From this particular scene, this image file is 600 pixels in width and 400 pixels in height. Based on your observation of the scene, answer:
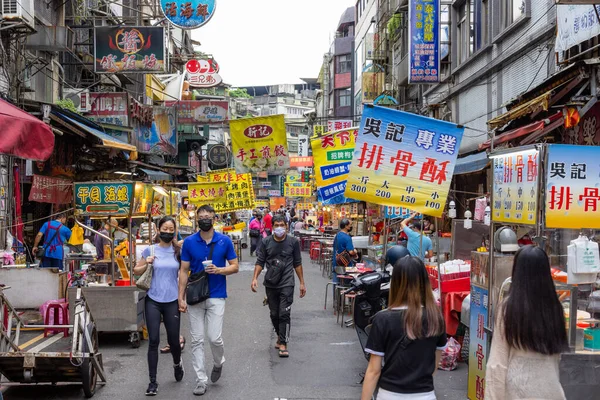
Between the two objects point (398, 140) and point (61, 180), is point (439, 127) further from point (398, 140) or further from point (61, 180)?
point (61, 180)

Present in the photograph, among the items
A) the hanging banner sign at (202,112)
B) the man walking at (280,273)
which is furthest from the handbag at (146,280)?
the hanging banner sign at (202,112)

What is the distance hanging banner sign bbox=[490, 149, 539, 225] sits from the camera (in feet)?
19.5

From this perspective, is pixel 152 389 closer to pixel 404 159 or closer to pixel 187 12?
pixel 404 159

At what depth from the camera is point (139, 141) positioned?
25562mm

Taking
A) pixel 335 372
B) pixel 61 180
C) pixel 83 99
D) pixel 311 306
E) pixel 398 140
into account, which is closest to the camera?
pixel 398 140

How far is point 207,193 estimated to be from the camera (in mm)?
22844

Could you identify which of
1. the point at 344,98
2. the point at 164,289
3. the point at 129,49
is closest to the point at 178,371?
the point at 164,289

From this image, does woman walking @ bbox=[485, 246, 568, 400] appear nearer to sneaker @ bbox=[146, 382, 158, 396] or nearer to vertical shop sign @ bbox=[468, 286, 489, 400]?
vertical shop sign @ bbox=[468, 286, 489, 400]

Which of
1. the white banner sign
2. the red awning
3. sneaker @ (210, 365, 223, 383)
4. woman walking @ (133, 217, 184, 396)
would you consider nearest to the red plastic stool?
woman walking @ (133, 217, 184, 396)

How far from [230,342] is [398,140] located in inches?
184

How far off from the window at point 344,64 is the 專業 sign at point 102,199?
181 feet

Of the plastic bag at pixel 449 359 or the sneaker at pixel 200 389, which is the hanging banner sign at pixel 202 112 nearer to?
the plastic bag at pixel 449 359

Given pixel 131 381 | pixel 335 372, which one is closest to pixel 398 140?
pixel 335 372

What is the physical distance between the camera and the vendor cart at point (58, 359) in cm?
730
